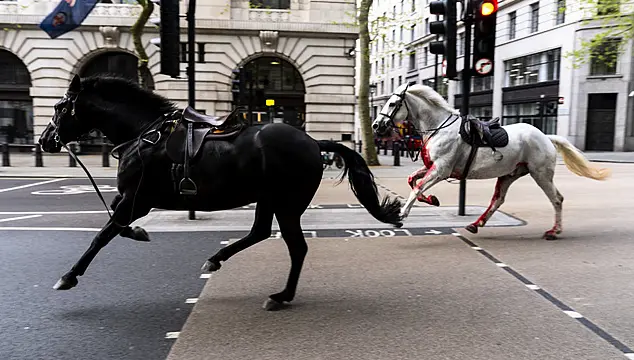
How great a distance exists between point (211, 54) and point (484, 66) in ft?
65.5

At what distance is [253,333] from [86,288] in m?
2.08

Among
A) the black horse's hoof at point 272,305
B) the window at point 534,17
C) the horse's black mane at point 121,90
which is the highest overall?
the window at point 534,17

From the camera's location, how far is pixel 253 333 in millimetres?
3572

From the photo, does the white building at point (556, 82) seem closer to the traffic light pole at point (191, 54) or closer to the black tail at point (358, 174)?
the traffic light pole at point (191, 54)

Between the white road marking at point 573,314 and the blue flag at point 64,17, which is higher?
the blue flag at point 64,17

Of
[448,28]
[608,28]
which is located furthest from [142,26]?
[608,28]

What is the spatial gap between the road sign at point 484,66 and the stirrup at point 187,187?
19.0ft

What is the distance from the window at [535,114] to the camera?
34.1 meters

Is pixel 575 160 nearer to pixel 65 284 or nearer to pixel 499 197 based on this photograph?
pixel 499 197

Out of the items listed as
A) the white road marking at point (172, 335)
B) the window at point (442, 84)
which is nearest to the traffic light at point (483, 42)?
the white road marking at point (172, 335)

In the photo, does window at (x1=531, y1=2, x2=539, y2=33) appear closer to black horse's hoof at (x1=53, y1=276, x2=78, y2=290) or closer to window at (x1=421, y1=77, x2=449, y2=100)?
window at (x1=421, y1=77, x2=449, y2=100)

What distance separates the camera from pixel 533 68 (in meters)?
35.8

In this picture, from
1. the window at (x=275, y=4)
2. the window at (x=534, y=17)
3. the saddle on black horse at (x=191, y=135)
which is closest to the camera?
the saddle on black horse at (x=191, y=135)

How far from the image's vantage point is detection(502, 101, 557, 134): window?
34062 mm
